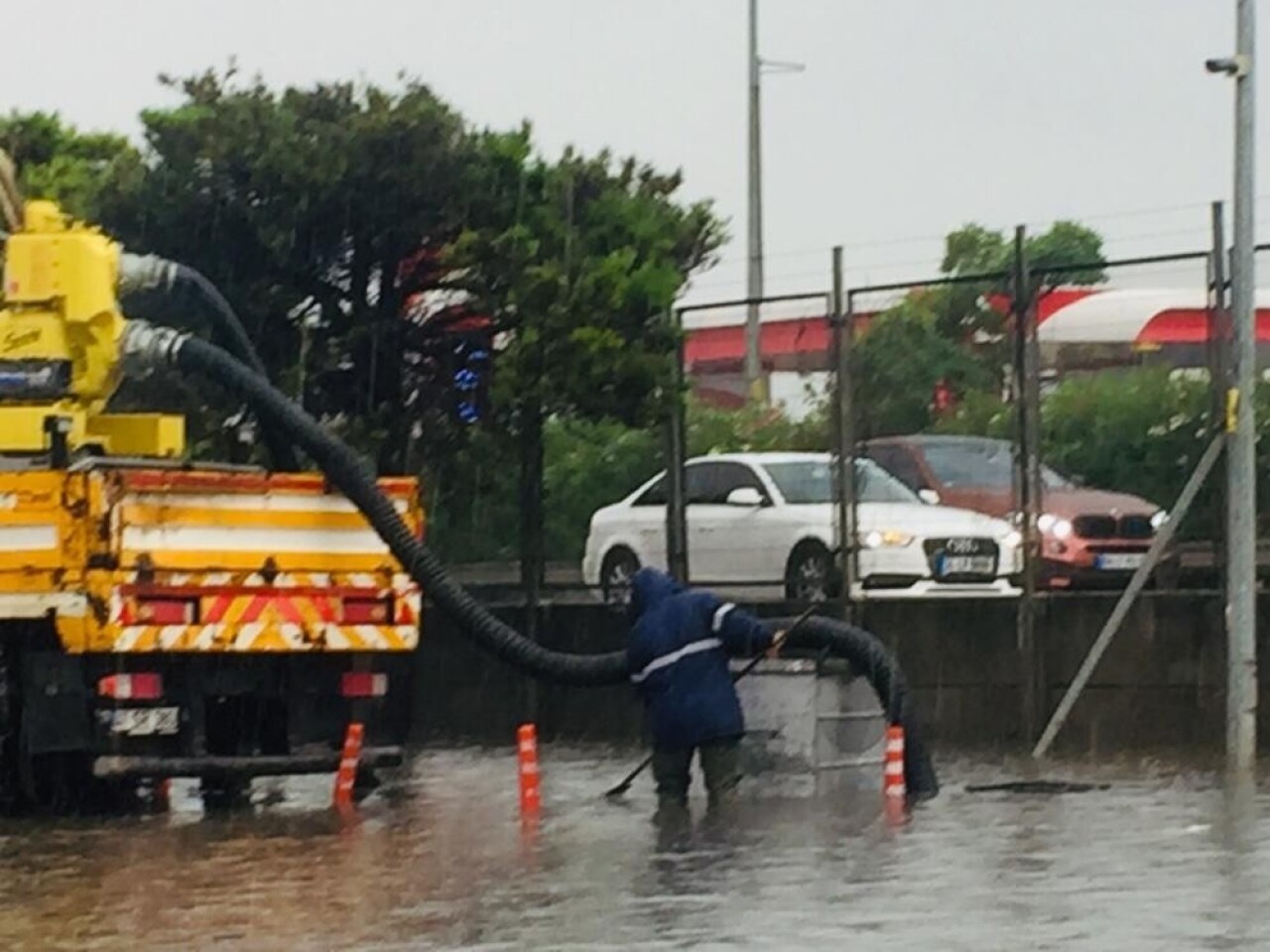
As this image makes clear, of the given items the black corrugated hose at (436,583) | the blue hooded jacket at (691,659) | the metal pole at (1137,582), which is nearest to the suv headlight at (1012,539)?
the metal pole at (1137,582)

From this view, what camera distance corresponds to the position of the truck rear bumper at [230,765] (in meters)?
19.8

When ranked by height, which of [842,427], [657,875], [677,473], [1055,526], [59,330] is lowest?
[657,875]

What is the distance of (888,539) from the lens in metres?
26.7

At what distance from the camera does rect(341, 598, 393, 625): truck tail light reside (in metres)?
21.0

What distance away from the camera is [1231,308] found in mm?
23312

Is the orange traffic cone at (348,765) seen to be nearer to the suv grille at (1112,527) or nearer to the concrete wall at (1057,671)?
the concrete wall at (1057,671)

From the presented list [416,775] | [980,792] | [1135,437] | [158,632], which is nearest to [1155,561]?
[1135,437]

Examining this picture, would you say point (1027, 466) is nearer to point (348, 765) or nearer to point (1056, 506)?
point (1056, 506)

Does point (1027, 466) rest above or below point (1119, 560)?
above

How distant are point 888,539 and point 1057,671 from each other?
80.6 inches

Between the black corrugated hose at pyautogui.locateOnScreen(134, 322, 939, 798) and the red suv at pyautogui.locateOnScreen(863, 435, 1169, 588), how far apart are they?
14.2 feet

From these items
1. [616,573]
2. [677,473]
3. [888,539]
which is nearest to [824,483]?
[888,539]

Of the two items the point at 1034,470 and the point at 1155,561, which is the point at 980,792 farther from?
the point at 1034,470

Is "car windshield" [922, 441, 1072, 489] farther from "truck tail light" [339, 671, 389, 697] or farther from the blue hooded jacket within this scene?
"truck tail light" [339, 671, 389, 697]
